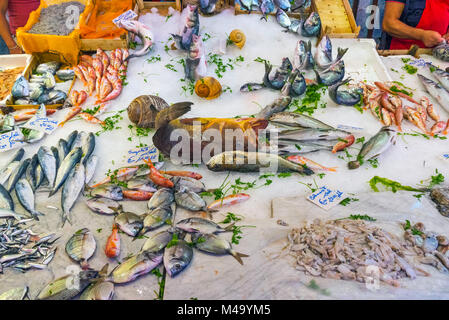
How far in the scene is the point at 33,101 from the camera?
358 centimetres

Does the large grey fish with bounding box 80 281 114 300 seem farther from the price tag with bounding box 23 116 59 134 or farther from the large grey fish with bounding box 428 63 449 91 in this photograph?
the large grey fish with bounding box 428 63 449 91

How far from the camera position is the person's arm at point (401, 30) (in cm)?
413

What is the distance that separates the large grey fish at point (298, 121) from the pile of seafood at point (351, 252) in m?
1.07

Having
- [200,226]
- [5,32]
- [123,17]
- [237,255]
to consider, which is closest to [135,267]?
[200,226]

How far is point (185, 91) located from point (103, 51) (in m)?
1.33

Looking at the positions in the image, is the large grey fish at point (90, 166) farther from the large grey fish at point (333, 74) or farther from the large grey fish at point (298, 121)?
the large grey fish at point (333, 74)

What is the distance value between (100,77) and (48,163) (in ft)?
4.47

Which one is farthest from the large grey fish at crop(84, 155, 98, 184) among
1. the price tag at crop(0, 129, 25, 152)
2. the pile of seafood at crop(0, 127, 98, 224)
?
the price tag at crop(0, 129, 25, 152)

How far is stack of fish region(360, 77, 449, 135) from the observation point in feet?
10.6

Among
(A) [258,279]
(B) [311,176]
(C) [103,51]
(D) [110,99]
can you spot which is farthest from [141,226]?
(C) [103,51]

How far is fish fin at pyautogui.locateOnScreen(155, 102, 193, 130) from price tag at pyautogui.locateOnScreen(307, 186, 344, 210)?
135cm

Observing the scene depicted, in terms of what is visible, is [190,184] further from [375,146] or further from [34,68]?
[34,68]

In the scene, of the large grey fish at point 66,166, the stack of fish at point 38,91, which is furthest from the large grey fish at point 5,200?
the stack of fish at point 38,91
